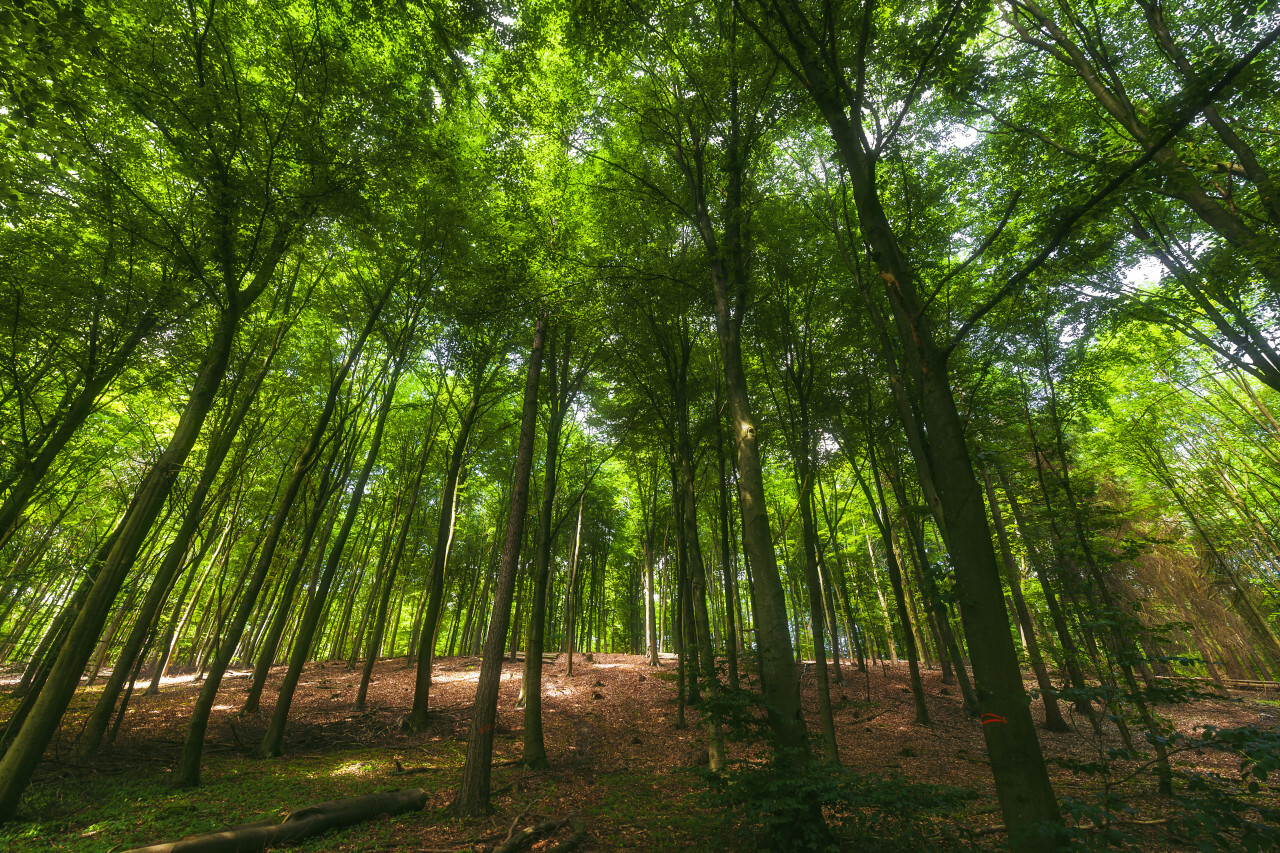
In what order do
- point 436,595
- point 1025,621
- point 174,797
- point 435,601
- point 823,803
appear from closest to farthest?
1. point 823,803
2. point 174,797
3. point 1025,621
4. point 435,601
5. point 436,595

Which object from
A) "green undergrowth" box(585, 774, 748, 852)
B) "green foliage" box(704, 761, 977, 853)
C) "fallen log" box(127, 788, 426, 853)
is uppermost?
"green foliage" box(704, 761, 977, 853)

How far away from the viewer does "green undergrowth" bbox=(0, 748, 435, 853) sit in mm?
4652

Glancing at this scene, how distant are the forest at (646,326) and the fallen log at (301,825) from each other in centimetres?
4

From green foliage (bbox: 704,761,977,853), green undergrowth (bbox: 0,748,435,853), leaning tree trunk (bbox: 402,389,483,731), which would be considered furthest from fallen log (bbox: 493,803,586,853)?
leaning tree trunk (bbox: 402,389,483,731)

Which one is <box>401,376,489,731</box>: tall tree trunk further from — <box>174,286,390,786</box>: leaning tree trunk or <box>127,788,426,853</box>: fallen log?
<box>127,788,426,853</box>: fallen log

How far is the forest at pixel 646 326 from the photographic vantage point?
4.10 metres

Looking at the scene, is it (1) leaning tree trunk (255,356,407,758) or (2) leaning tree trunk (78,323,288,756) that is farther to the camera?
(1) leaning tree trunk (255,356,407,758)

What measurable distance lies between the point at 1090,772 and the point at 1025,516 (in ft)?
29.3

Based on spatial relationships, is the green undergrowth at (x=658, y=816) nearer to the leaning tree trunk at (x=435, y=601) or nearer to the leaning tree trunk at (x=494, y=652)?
the leaning tree trunk at (x=494, y=652)

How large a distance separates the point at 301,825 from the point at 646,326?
8987mm

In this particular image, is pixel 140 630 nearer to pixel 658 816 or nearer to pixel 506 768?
pixel 506 768

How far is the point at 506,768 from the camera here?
7.48 metres

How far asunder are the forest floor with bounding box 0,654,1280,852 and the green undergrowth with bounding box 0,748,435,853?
1.1 inches

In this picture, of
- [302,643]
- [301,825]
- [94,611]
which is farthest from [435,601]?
[301,825]
